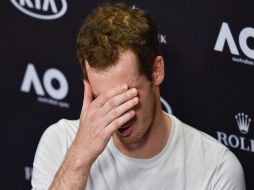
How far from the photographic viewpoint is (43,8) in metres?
2.05

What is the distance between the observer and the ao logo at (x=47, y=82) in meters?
2.10

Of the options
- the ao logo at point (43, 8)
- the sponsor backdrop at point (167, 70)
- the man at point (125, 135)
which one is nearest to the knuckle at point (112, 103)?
the man at point (125, 135)

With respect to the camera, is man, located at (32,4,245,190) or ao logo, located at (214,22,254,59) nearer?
man, located at (32,4,245,190)

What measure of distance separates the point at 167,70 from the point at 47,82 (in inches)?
18.1

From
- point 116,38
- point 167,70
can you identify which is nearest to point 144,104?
point 116,38

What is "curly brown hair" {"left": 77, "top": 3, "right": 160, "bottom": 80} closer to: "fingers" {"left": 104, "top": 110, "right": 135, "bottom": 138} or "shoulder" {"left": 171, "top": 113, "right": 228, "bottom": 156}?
"fingers" {"left": 104, "top": 110, "right": 135, "bottom": 138}

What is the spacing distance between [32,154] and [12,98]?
225 millimetres

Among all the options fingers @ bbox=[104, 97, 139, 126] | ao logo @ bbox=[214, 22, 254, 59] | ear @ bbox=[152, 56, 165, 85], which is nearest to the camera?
fingers @ bbox=[104, 97, 139, 126]

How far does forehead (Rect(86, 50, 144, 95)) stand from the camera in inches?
54.4

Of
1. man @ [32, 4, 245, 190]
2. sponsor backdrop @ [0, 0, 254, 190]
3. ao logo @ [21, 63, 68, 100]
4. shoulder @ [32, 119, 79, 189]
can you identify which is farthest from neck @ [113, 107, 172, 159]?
ao logo @ [21, 63, 68, 100]

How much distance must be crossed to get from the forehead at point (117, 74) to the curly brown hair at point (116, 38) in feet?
0.04

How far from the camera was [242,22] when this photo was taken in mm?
1828

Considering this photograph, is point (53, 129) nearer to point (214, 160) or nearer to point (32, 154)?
point (214, 160)

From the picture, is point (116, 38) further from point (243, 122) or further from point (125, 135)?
point (243, 122)
